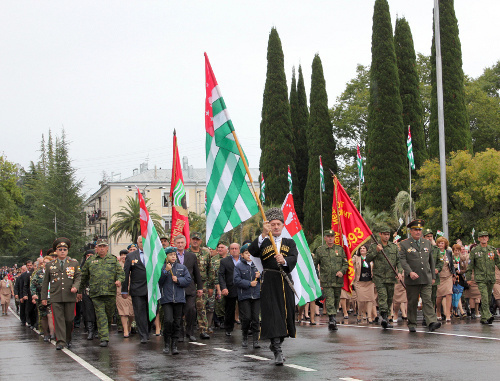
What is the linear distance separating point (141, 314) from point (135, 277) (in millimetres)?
769

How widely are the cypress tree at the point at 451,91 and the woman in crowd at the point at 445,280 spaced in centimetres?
→ 2742

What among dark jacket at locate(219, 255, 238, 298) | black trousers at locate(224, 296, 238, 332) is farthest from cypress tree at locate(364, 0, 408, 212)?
black trousers at locate(224, 296, 238, 332)

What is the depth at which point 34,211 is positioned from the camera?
71.6 m

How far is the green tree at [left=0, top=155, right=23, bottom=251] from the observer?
232 feet

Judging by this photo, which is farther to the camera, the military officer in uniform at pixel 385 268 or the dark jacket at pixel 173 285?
the military officer in uniform at pixel 385 268

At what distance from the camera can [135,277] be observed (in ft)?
48.7

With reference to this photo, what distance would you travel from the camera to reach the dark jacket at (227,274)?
594 inches

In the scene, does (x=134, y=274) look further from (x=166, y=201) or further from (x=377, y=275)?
(x=166, y=201)

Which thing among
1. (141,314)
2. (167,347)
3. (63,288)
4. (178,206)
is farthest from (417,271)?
(63,288)

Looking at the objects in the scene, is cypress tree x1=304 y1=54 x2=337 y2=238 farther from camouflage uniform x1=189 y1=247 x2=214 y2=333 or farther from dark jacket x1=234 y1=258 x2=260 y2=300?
dark jacket x1=234 y1=258 x2=260 y2=300

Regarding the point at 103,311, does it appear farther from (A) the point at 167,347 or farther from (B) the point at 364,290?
(B) the point at 364,290

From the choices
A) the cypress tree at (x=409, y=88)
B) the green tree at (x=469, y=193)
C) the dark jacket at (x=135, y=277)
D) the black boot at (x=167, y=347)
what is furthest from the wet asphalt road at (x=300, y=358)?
the cypress tree at (x=409, y=88)

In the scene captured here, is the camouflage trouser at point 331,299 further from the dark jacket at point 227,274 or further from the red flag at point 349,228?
the dark jacket at point 227,274

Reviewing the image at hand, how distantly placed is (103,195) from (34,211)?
961 inches
